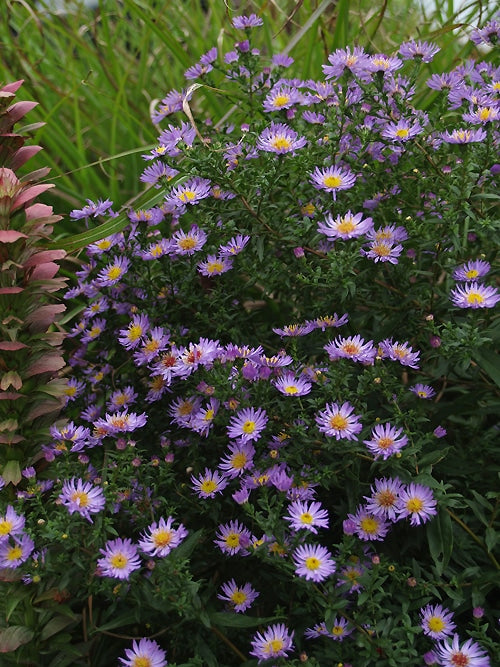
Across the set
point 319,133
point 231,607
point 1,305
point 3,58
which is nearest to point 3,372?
point 1,305

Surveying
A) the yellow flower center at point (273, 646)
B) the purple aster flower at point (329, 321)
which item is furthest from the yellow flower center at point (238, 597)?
the purple aster flower at point (329, 321)

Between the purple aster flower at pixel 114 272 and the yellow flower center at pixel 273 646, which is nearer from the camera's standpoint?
the yellow flower center at pixel 273 646

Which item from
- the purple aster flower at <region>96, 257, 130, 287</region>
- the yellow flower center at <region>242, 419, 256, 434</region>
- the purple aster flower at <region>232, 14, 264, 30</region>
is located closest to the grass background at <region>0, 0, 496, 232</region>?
the purple aster flower at <region>232, 14, 264, 30</region>

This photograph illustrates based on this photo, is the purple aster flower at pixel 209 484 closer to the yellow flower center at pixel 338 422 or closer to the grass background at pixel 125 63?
the yellow flower center at pixel 338 422

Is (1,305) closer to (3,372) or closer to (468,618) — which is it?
(3,372)

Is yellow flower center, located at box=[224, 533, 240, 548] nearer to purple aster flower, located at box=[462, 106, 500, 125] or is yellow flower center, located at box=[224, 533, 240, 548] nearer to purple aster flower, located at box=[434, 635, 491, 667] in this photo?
purple aster flower, located at box=[434, 635, 491, 667]

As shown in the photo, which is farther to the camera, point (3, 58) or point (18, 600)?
point (3, 58)
